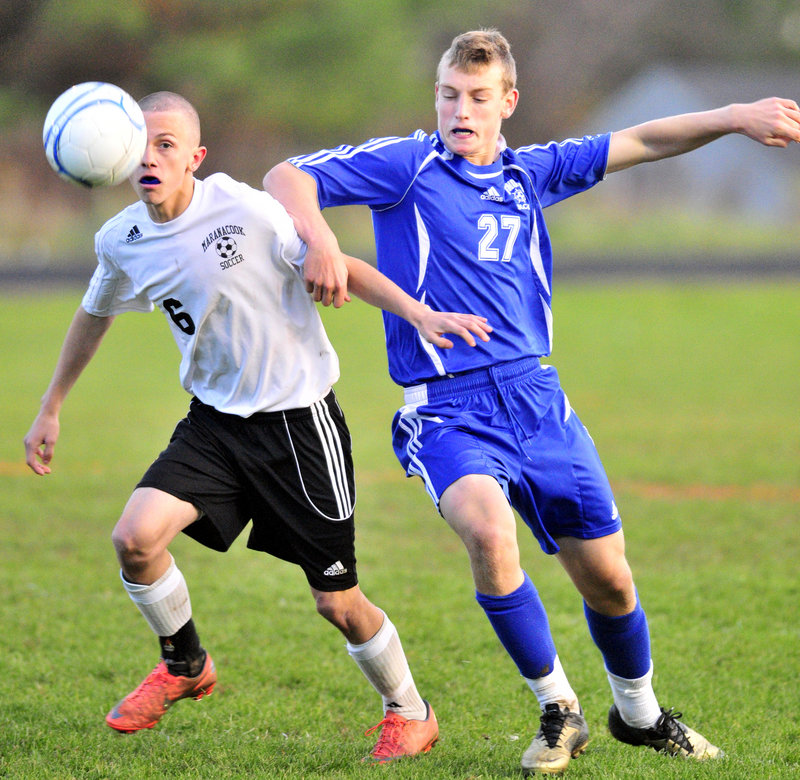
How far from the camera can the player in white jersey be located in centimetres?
376

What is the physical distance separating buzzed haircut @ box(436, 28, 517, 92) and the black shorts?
52.0 inches

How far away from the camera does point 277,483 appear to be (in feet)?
12.7

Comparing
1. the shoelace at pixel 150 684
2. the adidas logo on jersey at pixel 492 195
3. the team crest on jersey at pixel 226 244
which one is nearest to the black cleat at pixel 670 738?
the shoelace at pixel 150 684

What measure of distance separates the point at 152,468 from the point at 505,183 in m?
1.61

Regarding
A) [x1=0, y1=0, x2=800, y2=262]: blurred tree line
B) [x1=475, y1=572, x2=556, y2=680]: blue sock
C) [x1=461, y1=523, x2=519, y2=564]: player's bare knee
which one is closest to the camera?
[x1=461, y1=523, x2=519, y2=564]: player's bare knee

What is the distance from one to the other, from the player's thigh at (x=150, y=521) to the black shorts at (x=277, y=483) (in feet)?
0.32

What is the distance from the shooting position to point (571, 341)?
60.8 feet

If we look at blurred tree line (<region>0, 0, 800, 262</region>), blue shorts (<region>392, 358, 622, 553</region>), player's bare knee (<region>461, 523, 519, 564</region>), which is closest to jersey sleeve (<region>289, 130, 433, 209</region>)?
blue shorts (<region>392, 358, 622, 553</region>)

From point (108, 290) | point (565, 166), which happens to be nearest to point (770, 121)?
point (565, 166)

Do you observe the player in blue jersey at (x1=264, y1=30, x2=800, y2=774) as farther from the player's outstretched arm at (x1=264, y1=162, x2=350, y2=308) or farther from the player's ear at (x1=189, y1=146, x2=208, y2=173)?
the player's ear at (x1=189, y1=146, x2=208, y2=173)

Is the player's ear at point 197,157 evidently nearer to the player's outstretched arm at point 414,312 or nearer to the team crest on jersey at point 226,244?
the team crest on jersey at point 226,244

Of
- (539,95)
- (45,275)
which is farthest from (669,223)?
(45,275)

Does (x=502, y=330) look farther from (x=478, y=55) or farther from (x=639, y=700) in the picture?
(x=639, y=700)

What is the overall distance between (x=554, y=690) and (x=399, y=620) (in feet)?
6.73
